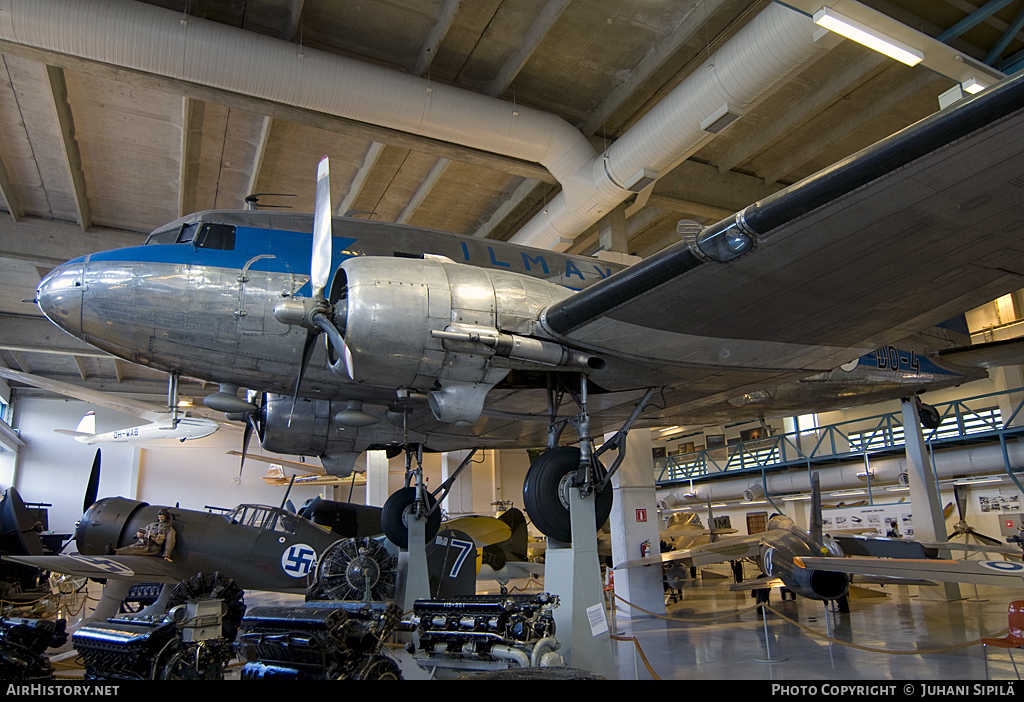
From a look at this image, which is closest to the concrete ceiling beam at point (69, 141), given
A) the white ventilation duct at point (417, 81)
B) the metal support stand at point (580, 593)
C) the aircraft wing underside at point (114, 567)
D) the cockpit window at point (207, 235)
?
the white ventilation duct at point (417, 81)

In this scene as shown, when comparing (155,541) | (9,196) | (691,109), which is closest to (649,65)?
(691,109)

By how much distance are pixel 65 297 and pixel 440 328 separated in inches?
156

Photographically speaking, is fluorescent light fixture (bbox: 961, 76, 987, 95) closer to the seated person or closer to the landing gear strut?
the landing gear strut

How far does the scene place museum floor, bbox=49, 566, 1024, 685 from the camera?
638 cm

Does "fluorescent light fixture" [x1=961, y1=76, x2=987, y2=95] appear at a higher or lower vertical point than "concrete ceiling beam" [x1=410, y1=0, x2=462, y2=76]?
lower

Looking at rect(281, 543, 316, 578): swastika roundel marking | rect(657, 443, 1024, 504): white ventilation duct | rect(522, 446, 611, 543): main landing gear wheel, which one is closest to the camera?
rect(522, 446, 611, 543): main landing gear wheel

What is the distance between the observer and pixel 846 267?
4.86 meters

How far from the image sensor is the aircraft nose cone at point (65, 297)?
21.0 ft

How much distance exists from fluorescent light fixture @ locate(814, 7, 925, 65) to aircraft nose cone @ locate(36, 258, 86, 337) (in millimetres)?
7835

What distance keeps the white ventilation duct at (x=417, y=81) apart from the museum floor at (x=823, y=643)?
658 cm

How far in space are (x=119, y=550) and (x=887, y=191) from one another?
12.0 meters

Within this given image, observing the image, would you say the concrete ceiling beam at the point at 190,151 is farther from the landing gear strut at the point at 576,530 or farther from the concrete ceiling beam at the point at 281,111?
the landing gear strut at the point at 576,530

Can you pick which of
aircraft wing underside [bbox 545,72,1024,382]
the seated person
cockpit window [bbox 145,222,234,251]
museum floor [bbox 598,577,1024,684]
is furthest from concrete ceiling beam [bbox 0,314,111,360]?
aircraft wing underside [bbox 545,72,1024,382]

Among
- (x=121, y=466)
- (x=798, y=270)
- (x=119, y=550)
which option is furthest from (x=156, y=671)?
(x=121, y=466)
